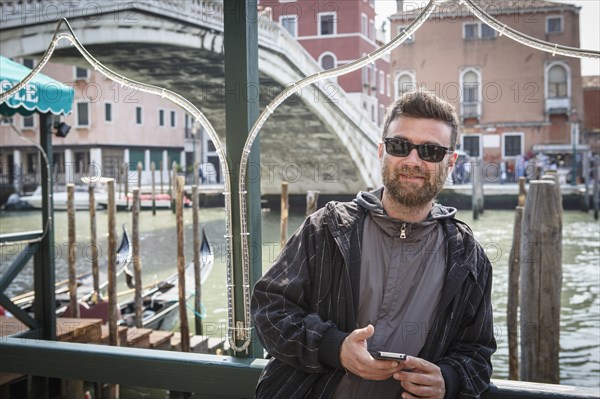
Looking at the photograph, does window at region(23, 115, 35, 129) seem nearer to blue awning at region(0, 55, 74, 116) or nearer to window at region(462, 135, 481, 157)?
window at region(462, 135, 481, 157)

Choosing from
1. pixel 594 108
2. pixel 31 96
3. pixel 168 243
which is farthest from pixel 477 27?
pixel 31 96

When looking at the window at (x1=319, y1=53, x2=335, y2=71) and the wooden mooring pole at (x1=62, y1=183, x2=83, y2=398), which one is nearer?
the wooden mooring pole at (x1=62, y1=183, x2=83, y2=398)

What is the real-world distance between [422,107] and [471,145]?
19127 millimetres

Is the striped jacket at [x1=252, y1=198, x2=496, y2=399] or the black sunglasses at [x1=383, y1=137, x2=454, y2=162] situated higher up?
the black sunglasses at [x1=383, y1=137, x2=454, y2=162]

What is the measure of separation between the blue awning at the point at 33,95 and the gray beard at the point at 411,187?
2.12 metres

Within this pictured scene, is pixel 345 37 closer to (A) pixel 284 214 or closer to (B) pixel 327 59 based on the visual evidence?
(B) pixel 327 59

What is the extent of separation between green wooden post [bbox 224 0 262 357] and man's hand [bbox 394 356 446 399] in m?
0.52

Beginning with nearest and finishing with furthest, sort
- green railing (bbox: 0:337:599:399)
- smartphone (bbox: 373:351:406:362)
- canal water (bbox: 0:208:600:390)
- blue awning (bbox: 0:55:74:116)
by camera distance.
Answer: smartphone (bbox: 373:351:406:362), green railing (bbox: 0:337:599:399), blue awning (bbox: 0:55:74:116), canal water (bbox: 0:208:600:390)

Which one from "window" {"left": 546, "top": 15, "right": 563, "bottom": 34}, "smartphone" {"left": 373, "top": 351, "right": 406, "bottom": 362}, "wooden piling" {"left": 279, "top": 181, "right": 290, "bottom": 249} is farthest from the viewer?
"window" {"left": 546, "top": 15, "right": 563, "bottom": 34}

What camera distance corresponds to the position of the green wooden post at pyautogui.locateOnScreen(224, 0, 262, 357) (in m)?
1.38

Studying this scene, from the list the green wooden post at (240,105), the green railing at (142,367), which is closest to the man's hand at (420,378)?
the green railing at (142,367)

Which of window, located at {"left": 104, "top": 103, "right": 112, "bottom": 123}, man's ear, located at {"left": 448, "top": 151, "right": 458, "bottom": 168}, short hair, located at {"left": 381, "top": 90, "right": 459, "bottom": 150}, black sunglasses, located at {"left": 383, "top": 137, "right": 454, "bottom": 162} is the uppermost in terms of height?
window, located at {"left": 104, "top": 103, "right": 112, "bottom": 123}

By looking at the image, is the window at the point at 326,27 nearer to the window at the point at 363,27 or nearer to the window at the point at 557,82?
the window at the point at 363,27

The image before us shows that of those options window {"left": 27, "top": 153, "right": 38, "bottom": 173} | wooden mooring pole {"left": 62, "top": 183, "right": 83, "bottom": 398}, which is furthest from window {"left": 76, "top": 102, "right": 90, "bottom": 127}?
wooden mooring pole {"left": 62, "top": 183, "right": 83, "bottom": 398}
